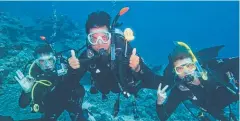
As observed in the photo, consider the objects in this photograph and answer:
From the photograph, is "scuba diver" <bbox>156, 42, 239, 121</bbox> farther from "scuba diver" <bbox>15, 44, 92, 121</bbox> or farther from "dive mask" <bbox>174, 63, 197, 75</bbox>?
"scuba diver" <bbox>15, 44, 92, 121</bbox>

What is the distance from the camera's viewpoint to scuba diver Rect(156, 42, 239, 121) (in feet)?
15.8

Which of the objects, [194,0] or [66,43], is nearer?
[66,43]

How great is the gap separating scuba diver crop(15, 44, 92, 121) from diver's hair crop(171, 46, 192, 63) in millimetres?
2020

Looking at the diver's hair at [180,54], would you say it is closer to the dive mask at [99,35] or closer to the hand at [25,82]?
the dive mask at [99,35]

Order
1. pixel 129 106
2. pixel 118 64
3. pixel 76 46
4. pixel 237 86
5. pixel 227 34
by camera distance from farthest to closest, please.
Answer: pixel 227 34 < pixel 76 46 < pixel 129 106 < pixel 237 86 < pixel 118 64

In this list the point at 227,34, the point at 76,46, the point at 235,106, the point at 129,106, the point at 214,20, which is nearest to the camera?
the point at 129,106

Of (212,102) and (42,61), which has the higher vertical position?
(42,61)

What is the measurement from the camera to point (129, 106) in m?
8.49

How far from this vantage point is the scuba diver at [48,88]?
4.93m

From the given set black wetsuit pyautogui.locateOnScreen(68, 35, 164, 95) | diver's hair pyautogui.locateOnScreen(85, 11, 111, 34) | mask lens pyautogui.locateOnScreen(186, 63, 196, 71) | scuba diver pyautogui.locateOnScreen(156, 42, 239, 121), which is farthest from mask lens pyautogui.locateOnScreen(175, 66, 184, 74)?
diver's hair pyautogui.locateOnScreen(85, 11, 111, 34)

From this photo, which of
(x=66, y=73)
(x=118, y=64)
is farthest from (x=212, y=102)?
(x=66, y=73)

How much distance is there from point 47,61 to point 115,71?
Answer: 5.46 feet

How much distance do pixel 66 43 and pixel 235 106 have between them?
948 cm

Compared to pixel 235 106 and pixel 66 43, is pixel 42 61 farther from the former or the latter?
pixel 235 106
